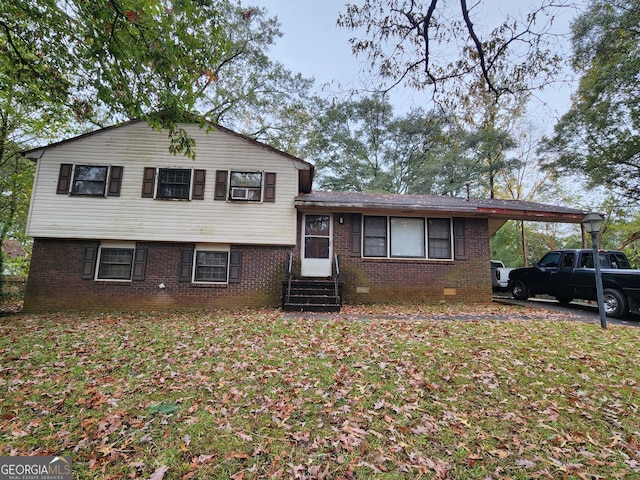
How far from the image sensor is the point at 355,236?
410 inches

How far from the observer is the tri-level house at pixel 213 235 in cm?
957

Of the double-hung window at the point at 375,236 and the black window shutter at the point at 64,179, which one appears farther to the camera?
the double-hung window at the point at 375,236

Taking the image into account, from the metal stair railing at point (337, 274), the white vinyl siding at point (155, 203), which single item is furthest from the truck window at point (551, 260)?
the white vinyl siding at point (155, 203)

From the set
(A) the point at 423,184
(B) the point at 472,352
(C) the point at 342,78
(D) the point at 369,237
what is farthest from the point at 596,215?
(A) the point at 423,184

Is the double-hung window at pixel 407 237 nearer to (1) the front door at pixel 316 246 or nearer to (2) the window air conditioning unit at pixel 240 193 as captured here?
(1) the front door at pixel 316 246

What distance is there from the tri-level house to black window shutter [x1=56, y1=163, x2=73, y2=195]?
0.04 metres

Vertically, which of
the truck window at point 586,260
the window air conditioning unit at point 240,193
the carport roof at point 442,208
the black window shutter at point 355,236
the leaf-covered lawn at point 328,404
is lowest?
the leaf-covered lawn at point 328,404

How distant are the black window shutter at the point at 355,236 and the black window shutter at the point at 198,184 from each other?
5114mm

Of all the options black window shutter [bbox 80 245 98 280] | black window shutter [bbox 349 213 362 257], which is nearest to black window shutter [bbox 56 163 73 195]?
black window shutter [bbox 80 245 98 280]

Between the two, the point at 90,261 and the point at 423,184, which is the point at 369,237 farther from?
the point at 423,184

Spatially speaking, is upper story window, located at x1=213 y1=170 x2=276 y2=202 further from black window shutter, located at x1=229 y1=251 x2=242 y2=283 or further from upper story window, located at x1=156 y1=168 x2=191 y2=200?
black window shutter, located at x1=229 y1=251 x2=242 y2=283

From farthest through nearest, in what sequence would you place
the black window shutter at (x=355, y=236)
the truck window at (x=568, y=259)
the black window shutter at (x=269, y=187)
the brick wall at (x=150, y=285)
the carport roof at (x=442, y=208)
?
1. the black window shutter at (x=355, y=236)
2. the black window shutter at (x=269, y=187)
3. the carport roof at (x=442, y=208)
4. the brick wall at (x=150, y=285)
5. the truck window at (x=568, y=259)

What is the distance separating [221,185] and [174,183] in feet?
5.03

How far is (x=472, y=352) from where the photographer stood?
5.00 metres
